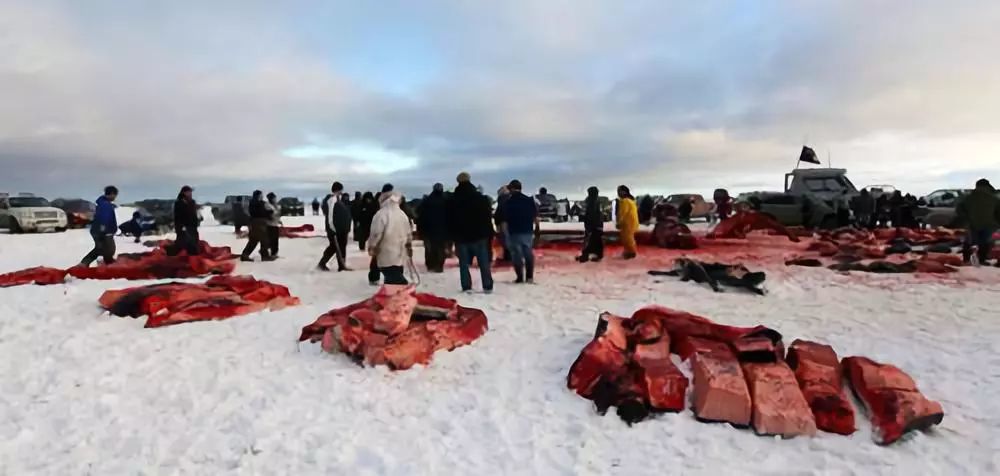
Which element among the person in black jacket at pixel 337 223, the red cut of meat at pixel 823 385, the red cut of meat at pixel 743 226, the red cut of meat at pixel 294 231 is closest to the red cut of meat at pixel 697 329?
the red cut of meat at pixel 823 385

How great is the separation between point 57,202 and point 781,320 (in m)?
34.9

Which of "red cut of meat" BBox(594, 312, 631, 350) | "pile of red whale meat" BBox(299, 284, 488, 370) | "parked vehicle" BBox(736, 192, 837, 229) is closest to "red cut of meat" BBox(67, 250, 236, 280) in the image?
"pile of red whale meat" BBox(299, 284, 488, 370)

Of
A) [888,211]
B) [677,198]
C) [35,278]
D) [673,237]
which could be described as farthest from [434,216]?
[677,198]

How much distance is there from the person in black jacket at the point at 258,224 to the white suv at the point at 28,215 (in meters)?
17.0

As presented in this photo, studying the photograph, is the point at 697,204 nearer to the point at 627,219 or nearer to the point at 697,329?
the point at 627,219

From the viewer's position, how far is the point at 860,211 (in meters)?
23.4

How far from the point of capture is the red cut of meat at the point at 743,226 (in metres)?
20.7

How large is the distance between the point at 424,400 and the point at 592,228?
368 inches

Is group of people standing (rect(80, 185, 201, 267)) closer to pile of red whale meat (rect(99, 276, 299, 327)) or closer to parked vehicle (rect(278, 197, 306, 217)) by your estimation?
pile of red whale meat (rect(99, 276, 299, 327))

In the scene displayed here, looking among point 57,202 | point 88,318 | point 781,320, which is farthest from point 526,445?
point 57,202

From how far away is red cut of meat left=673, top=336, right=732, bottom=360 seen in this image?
6.19 meters

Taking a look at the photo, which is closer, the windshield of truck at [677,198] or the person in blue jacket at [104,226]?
the person in blue jacket at [104,226]

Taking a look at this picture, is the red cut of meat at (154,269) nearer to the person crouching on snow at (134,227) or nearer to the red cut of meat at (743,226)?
the person crouching on snow at (134,227)

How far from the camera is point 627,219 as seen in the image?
14555 millimetres
